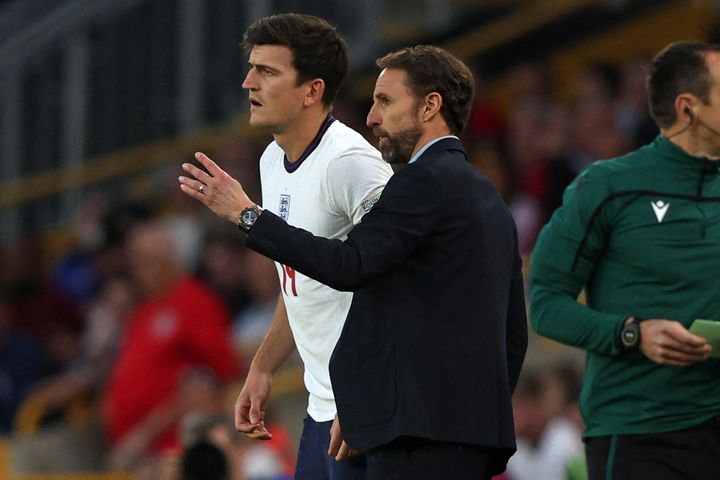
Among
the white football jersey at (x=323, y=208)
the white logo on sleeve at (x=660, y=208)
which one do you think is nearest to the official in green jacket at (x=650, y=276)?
the white logo on sleeve at (x=660, y=208)

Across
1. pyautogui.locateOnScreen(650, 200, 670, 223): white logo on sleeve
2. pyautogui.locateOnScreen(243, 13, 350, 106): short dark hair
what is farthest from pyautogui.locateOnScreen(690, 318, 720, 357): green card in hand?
pyautogui.locateOnScreen(243, 13, 350, 106): short dark hair

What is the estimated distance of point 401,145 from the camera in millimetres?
4207

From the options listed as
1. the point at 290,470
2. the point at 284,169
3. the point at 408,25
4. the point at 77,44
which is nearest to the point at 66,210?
the point at 77,44

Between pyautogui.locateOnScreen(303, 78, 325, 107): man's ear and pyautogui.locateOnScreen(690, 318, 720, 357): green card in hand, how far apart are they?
1.23 metres

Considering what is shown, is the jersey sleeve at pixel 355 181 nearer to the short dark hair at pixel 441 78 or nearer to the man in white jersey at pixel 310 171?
the man in white jersey at pixel 310 171

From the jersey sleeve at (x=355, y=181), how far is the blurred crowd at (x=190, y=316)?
1.49m

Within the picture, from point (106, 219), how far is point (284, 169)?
7.53 m

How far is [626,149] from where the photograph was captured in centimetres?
873

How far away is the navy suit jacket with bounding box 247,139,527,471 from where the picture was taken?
Answer: 13.0ft

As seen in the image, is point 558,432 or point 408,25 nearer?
point 558,432

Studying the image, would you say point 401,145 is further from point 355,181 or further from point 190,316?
point 190,316

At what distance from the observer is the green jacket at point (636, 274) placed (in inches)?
180

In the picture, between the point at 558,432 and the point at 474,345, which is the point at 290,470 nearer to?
the point at 558,432

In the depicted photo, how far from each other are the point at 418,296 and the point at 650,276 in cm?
88
